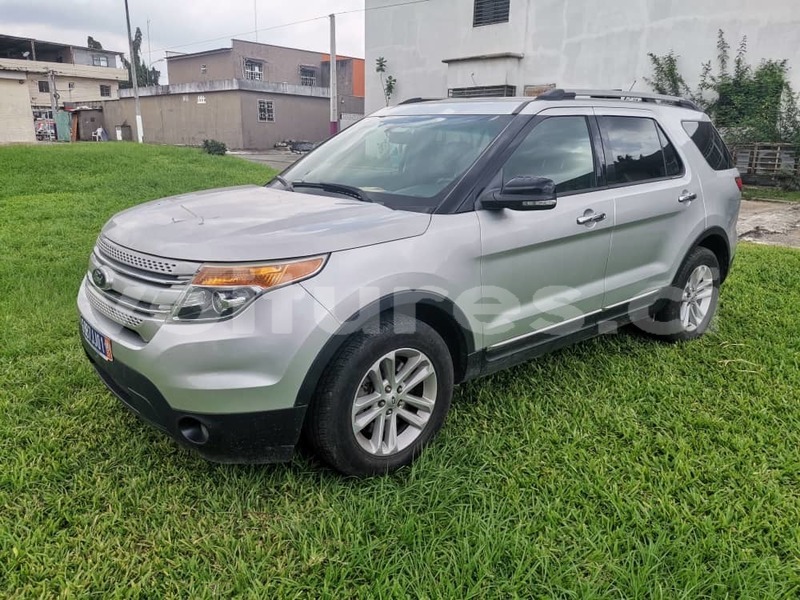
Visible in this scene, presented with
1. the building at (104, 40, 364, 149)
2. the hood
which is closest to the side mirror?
the hood

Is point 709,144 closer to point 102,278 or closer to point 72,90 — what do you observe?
point 102,278

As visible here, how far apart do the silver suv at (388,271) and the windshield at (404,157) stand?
15 mm

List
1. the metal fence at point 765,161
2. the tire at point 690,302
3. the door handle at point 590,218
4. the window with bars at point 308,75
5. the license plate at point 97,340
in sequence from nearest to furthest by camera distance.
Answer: the license plate at point 97,340
the door handle at point 590,218
the tire at point 690,302
the metal fence at point 765,161
the window with bars at point 308,75

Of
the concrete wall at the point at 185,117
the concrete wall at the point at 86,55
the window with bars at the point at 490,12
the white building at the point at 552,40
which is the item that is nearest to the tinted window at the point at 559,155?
the white building at the point at 552,40

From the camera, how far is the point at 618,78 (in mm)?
15625

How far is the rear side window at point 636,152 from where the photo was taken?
→ 11.4ft

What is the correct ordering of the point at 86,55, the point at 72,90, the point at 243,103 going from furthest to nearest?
the point at 86,55 < the point at 72,90 < the point at 243,103

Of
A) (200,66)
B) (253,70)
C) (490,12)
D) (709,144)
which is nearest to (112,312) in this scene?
(709,144)

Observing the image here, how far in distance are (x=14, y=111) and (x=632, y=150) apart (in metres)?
28.4

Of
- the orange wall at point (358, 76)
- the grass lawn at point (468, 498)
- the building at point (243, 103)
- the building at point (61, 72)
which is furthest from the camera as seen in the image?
the building at point (61, 72)

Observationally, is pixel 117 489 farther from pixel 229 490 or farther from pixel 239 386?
pixel 239 386

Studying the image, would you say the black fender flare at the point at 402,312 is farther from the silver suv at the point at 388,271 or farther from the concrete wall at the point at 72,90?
the concrete wall at the point at 72,90

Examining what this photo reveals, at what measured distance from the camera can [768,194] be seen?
13359 millimetres

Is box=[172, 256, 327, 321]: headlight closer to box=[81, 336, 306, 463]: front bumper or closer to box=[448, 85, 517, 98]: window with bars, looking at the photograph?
box=[81, 336, 306, 463]: front bumper
